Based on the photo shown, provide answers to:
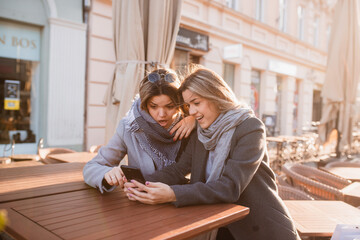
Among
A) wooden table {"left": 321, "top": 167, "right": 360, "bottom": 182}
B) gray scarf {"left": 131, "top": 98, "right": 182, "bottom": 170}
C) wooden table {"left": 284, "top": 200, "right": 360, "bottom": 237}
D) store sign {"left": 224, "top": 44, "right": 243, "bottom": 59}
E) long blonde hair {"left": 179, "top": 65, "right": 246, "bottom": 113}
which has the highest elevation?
store sign {"left": 224, "top": 44, "right": 243, "bottom": 59}

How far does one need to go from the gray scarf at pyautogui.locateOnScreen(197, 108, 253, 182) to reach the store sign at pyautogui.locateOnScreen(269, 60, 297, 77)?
1093 centimetres

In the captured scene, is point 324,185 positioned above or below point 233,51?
below

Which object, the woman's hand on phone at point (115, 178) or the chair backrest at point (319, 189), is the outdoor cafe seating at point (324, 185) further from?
the woman's hand on phone at point (115, 178)

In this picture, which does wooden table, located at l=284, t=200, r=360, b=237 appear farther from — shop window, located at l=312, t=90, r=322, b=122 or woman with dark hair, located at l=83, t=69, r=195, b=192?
shop window, located at l=312, t=90, r=322, b=122

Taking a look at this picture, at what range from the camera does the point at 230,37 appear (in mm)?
10031

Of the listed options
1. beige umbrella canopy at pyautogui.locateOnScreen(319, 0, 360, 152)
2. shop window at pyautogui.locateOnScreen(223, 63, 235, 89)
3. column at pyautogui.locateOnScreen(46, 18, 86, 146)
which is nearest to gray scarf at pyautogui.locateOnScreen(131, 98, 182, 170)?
column at pyautogui.locateOnScreen(46, 18, 86, 146)

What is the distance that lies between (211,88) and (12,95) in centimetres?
544

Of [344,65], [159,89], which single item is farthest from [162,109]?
[344,65]

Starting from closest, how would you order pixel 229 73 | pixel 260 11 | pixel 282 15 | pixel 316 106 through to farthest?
pixel 229 73, pixel 260 11, pixel 282 15, pixel 316 106

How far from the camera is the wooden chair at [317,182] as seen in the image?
280cm

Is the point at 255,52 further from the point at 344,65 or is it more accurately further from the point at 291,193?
the point at 291,193

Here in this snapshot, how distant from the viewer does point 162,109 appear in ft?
6.99

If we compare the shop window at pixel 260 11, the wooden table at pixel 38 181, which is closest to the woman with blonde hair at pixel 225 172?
the wooden table at pixel 38 181

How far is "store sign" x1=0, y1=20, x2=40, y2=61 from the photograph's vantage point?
5.68 metres
